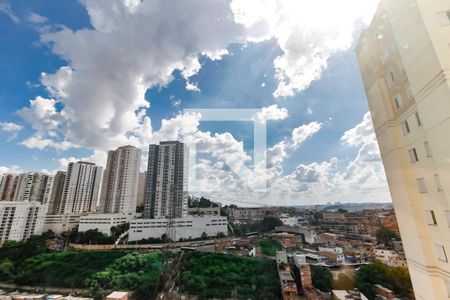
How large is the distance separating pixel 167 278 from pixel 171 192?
5.56 meters

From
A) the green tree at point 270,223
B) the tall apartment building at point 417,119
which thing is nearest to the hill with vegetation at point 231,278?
the green tree at point 270,223

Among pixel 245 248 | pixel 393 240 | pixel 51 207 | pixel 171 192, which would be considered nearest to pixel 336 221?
pixel 393 240

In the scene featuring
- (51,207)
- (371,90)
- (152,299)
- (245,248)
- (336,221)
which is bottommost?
Answer: (152,299)

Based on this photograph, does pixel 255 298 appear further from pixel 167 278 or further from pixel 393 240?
pixel 393 240

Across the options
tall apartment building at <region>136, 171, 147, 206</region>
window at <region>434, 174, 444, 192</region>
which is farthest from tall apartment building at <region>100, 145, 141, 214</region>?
window at <region>434, 174, 444, 192</region>

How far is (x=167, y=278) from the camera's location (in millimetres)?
6215

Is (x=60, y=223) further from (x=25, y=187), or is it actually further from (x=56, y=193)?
(x=25, y=187)

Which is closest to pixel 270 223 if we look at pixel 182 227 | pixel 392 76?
pixel 182 227

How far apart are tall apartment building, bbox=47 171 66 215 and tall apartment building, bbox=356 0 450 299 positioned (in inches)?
629

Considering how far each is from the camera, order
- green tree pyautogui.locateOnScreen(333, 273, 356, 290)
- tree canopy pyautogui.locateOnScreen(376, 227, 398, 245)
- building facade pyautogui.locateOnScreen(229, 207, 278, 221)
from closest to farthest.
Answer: green tree pyautogui.locateOnScreen(333, 273, 356, 290), tree canopy pyautogui.locateOnScreen(376, 227, 398, 245), building facade pyautogui.locateOnScreen(229, 207, 278, 221)

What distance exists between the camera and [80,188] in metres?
13.2

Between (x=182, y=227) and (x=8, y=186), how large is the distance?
1029cm

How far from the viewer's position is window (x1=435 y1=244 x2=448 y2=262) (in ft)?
4.49

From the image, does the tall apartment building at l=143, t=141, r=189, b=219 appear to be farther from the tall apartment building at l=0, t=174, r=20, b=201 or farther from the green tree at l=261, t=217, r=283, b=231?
the tall apartment building at l=0, t=174, r=20, b=201
